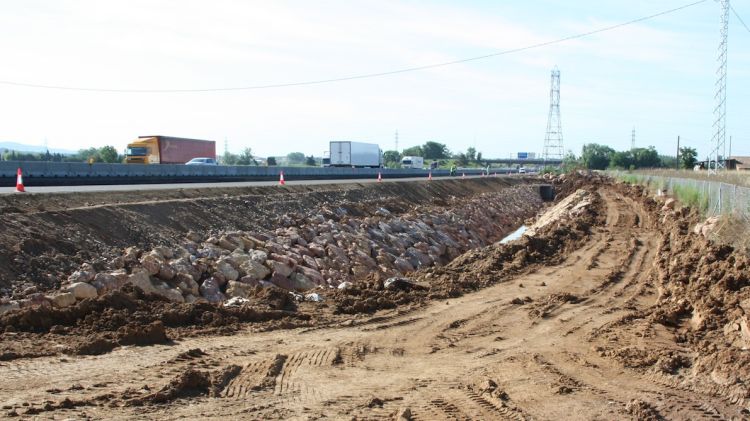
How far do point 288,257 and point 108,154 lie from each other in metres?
52.8

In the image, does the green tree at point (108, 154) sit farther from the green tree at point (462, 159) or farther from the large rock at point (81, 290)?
the green tree at point (462, 159)

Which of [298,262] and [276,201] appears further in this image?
[276,201]

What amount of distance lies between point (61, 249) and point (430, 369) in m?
7.27

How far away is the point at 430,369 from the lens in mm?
8250

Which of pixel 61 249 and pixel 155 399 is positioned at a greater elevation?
pixel 61 249

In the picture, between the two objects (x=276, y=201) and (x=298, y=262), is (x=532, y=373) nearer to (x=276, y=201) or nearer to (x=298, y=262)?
(x=298, y=262)

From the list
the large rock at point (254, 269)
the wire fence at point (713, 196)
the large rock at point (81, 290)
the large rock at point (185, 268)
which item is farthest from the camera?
the wire fence at point (713, 196)

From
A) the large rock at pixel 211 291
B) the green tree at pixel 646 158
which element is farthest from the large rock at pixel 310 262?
the green tree at pixel 646 158

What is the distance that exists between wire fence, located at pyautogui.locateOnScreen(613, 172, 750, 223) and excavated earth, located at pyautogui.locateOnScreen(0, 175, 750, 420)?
1.22 metres

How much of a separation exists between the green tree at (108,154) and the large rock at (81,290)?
52175 millimetres

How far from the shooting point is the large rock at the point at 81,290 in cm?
1044

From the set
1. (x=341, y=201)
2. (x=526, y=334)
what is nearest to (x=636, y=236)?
(x=341, y=201)

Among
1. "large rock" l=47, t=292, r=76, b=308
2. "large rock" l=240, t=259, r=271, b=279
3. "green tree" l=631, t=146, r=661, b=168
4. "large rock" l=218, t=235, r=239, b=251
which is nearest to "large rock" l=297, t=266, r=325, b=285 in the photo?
"large rock" l=240, t=259, r=271, b=279

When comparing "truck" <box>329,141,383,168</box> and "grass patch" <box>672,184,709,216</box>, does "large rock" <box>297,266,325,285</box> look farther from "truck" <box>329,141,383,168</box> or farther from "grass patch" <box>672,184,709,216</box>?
"truck" <box>329,141,383,168</box>
